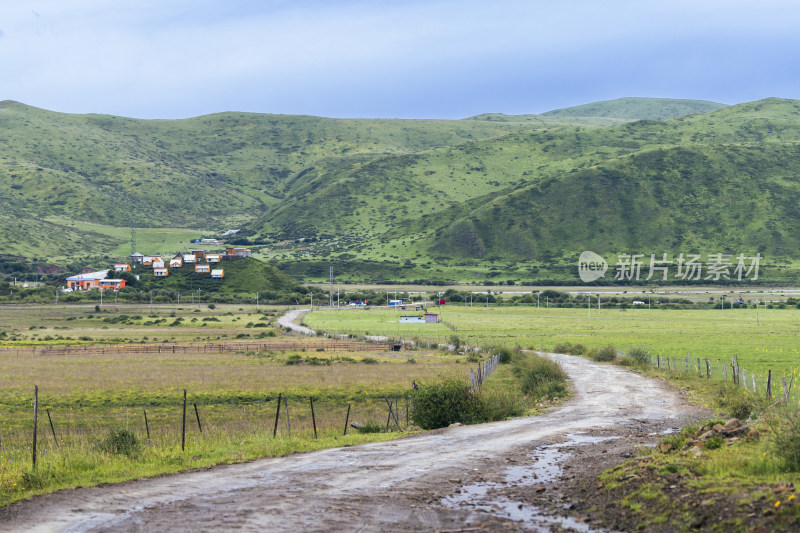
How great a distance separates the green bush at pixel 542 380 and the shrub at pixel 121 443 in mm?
20991

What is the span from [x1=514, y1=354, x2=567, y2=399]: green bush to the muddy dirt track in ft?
42.0

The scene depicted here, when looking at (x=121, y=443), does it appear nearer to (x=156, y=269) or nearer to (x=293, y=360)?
(x=293, y=360)

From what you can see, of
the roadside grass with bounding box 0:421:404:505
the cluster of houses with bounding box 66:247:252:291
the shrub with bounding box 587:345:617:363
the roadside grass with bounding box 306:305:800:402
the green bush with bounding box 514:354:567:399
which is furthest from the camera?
the cluster of houses with bounding box 66:247:252:291

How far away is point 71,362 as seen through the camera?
5941 centimetres

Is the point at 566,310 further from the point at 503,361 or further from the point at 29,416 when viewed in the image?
the point at 29,416

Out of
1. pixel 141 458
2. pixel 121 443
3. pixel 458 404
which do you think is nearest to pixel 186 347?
pixel 458 404

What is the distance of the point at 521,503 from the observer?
46.3 feet

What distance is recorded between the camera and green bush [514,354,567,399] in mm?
36938

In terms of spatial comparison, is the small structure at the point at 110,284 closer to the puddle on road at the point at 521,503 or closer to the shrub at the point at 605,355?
the shrub at the point at 605,355

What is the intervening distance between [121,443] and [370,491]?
8849 millimetres

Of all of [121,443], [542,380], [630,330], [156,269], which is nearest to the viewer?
[121,443]

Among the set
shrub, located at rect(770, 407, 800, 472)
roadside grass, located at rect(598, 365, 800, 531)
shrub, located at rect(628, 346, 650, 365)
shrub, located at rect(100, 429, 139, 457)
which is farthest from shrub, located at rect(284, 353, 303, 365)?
shrub, located at rect(770, 407, 800, 472)

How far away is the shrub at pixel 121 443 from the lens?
65.9 feet

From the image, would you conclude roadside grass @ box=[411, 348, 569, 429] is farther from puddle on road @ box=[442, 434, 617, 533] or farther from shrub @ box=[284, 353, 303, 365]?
shrub @ box=[284, 353, 303, 365]
